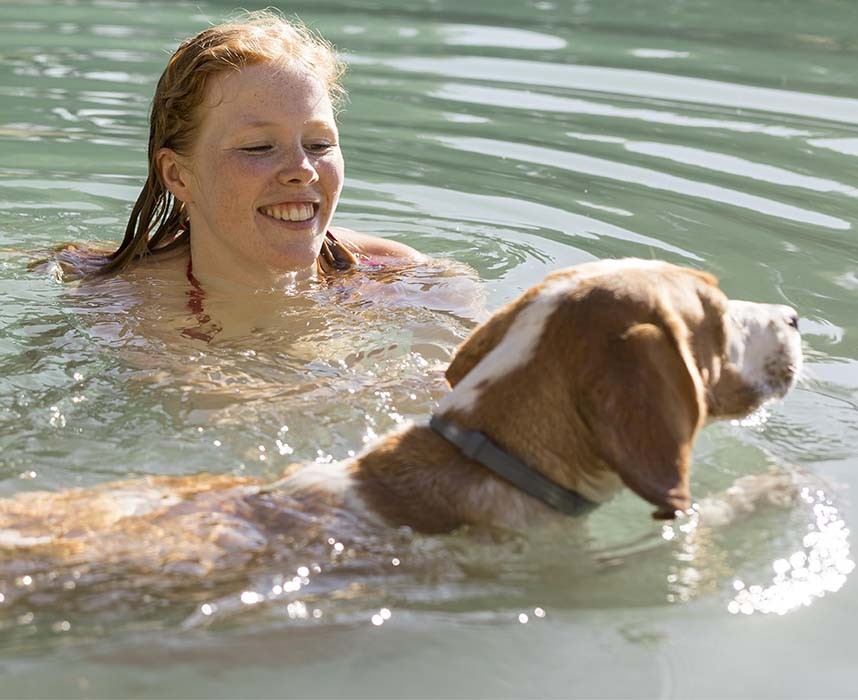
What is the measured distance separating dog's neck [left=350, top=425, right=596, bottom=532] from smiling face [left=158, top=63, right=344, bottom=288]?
245cm

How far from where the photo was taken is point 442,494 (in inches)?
169

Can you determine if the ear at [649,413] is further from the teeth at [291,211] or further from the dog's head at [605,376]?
the teeth at [291,211]

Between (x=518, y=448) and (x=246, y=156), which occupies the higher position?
(x=246, y=156)

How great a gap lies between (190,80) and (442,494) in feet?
10.1

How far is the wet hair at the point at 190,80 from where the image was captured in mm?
6578

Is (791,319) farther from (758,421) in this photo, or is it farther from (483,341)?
(483,341)

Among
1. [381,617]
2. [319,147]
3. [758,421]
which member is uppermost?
[319,147]

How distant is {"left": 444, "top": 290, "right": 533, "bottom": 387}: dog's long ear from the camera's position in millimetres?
4418

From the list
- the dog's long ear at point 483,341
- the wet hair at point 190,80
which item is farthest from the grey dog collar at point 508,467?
the wet hair at point 190,80

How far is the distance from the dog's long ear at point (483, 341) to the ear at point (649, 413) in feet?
1.33

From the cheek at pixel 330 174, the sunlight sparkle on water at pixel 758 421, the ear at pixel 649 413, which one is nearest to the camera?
the ear at pixel 649 413

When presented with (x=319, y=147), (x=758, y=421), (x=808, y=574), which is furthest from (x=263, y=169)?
(x=808, y=574)

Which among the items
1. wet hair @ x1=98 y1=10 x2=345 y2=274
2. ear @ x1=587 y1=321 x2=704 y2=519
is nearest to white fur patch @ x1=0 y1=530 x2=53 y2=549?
ear @ x1=587 y1=321 x2=704 y2=519

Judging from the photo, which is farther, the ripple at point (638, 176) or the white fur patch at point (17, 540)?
the ripple at point (638, 176)
